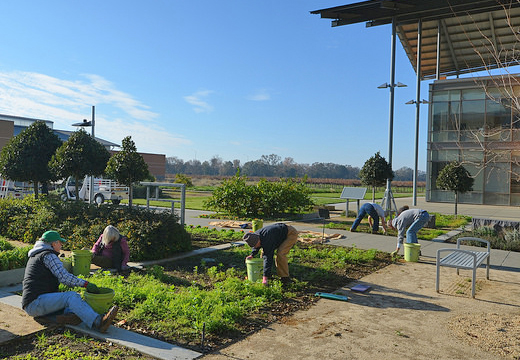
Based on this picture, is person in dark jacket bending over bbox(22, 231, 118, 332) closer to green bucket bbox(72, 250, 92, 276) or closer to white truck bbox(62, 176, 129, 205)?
green bucket bbox(72, 250, 92, 276)

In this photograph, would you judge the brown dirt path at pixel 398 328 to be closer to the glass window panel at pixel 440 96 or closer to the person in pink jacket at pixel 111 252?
the person in pink jacket at pixel 111 252

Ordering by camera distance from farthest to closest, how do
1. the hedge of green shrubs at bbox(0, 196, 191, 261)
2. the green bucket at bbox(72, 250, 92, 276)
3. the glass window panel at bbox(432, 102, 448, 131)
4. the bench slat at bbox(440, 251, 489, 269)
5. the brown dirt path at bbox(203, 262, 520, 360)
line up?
the glass window panel at bbox(432, 102, 448, 131) → the hedge of green shrubs at bbox(0, 196, 191, 261) → the green bucket at bbox(72, 250, 92, 276) → the bench slat at bbox(440, 251, 489, 269) → the brown dirt path at bbox(203, 262, 520, 360)

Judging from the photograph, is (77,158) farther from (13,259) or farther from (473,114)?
(473,114)

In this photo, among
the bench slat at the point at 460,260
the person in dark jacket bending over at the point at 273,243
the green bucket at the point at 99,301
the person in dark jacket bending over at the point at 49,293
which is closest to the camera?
the person in dark jacket bending over at the point at 49,293

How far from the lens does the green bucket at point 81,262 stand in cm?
680

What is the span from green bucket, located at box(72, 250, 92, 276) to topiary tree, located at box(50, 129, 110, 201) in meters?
5.86

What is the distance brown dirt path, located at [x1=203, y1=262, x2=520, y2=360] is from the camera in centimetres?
423

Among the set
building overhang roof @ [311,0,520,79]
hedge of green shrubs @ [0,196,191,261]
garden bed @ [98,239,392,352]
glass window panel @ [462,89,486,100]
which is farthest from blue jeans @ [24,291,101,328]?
glass window panel @ [462,89,486,100]

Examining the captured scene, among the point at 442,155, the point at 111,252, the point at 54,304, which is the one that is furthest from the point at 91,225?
Result: the point at 442,155

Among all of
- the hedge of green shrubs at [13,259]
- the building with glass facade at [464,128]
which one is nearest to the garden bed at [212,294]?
the hedge of green shrubs at [13,259]

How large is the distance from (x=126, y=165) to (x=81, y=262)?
196 inches

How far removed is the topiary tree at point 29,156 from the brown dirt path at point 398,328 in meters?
11.7

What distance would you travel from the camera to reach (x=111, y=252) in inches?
292

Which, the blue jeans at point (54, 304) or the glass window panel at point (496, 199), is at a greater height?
the glass window panel at point (496, 199)
